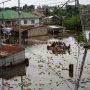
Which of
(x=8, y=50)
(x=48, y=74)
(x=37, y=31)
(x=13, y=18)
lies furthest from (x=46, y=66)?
(x=13, y=18)

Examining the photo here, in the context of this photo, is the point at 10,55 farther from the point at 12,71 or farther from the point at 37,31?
the point at 37,31

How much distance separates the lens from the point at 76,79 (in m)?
23.1

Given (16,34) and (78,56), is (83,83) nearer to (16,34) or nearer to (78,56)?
(78,56)

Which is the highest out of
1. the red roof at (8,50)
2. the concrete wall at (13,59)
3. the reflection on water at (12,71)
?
the red roof at (8,50)

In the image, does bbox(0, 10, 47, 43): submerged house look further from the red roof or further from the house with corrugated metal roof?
the red roof

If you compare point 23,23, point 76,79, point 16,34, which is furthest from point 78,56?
point 23,23

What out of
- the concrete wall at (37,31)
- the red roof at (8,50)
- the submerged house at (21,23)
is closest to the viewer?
the red roof at (8,50)

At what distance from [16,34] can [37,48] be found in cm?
Answer: 1322

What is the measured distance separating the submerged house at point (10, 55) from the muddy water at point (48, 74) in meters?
0.61

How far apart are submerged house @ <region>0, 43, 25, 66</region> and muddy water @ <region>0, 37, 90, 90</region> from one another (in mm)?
613

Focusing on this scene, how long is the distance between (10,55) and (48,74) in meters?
3.94

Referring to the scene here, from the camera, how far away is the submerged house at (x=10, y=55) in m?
26.9

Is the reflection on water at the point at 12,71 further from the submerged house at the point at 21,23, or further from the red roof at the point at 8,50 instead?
the submerged house at the point at 21,23

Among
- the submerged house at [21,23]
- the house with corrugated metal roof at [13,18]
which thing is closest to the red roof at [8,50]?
the submerged house at [21,23]
